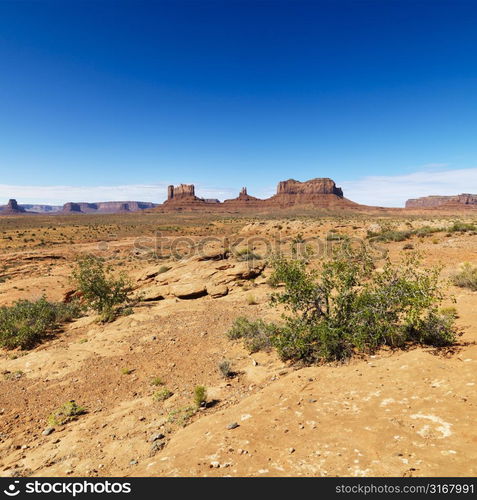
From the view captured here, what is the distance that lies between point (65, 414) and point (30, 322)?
7.48 m

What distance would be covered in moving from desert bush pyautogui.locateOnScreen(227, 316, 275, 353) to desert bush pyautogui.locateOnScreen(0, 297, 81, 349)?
7706 millimetres

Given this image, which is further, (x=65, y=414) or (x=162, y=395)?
(x=162, y=395)

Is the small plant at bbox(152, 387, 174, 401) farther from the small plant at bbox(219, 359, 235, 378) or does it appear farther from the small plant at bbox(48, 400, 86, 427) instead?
the small plant at bbox(48, 400, 86, 427)

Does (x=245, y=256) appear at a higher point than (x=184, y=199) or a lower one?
lower

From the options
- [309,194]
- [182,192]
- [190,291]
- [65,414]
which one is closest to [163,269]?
[190,291]

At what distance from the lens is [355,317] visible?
7.51m

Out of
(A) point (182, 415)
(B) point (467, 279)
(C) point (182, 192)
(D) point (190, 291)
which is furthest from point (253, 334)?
(C) point (182, 192)

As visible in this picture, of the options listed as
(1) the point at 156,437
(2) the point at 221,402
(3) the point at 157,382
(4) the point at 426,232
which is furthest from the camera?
(4) the point at 426,232

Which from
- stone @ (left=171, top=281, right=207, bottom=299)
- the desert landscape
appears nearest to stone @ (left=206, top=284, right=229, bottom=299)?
stone @ (left=171, top=281, right=207, bottom=299)

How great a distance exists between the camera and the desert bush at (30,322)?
1123cm

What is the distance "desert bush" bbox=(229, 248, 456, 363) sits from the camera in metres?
7.12

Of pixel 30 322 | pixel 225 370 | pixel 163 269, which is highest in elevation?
pixel 163 269

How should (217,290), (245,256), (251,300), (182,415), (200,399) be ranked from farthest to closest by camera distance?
1. (245,256)
2. (217,290)
3. (251,300)
4. (200,399)
5. (182,415)

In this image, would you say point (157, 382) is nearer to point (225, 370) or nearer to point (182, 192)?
point (225, 370)
